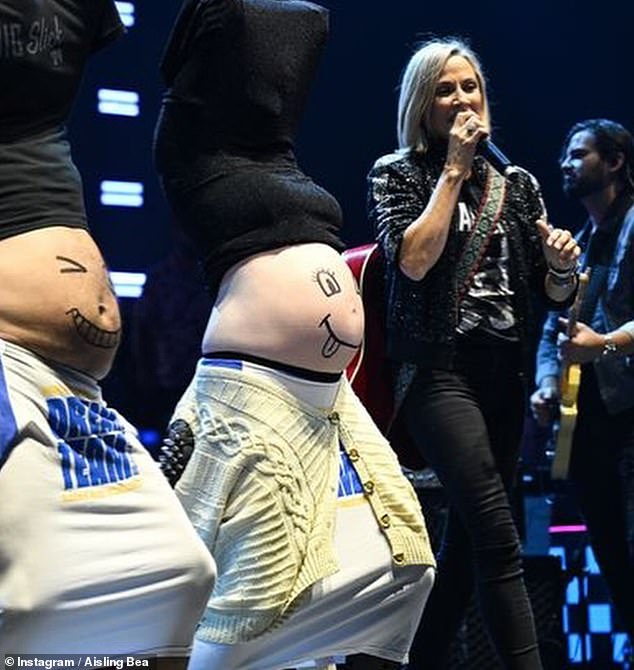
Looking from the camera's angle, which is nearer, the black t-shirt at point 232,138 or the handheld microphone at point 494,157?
the black t-shirt at point 232,138

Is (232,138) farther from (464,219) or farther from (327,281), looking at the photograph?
(464,219)

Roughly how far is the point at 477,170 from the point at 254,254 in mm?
842

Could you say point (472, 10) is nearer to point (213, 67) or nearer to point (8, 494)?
point (213, 67)

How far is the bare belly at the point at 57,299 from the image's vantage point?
1.57 metres

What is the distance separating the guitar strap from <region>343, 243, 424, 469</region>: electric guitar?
157 mm

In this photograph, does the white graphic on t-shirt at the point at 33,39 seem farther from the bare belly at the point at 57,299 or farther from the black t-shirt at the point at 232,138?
the black t-shirt at the point at 232,138

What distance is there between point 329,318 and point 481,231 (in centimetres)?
69

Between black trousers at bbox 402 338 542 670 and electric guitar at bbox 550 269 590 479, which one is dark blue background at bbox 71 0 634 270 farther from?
black trousers at bbox 402 338 542 670

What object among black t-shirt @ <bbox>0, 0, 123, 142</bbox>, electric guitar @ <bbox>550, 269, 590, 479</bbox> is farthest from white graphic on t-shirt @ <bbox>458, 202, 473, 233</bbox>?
black t-shirt @ <bbox>0, 0, 123, 142</bbox>

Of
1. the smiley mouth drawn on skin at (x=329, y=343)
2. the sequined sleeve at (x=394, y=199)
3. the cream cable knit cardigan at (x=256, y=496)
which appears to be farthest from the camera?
the sequined sleeve at (x=394, y=199)

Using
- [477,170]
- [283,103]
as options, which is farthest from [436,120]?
[283,103]

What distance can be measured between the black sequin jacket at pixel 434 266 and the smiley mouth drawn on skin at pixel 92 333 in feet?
2.97

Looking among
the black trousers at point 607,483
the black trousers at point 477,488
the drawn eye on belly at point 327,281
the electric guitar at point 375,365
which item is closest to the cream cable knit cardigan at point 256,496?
the drawn eye on belly at point 327,281

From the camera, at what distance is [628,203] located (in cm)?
350
